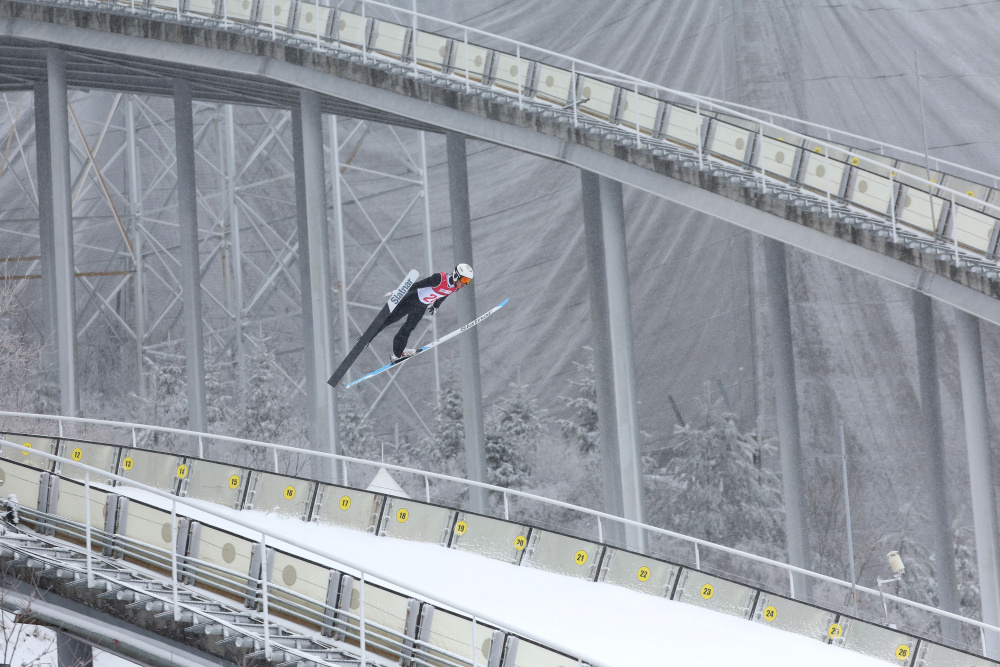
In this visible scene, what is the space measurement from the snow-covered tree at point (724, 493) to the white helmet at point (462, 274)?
72.8 ft

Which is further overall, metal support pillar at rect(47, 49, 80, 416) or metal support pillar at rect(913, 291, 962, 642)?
metal support pillar at rect(47, 49, 80, 416)

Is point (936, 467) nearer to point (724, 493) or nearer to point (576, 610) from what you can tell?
point (576, 610)

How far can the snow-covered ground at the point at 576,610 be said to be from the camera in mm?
14555

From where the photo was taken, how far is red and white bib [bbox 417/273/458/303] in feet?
56.4

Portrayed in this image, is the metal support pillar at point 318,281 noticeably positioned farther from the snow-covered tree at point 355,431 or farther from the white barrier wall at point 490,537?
the snow-covered tree at point 355,431

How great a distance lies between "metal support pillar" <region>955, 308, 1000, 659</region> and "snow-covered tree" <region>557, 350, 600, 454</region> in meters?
20.5

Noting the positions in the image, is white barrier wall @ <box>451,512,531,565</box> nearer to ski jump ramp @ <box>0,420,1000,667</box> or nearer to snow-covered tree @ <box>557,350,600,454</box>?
ski jump ramp @ <box>0,420,1000,667</box>

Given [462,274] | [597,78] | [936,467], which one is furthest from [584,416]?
[462,274]

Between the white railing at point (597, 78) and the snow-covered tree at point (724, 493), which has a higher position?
the white railing at point (597, 78)

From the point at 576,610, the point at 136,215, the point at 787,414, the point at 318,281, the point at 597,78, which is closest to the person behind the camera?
the point at 576,610

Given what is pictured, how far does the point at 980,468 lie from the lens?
66.1 ft

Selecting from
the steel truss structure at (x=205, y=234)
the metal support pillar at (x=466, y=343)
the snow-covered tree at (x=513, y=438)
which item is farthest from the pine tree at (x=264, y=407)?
the metal support pillar at (x=466, y=343)

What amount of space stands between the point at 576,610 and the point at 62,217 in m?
17.7

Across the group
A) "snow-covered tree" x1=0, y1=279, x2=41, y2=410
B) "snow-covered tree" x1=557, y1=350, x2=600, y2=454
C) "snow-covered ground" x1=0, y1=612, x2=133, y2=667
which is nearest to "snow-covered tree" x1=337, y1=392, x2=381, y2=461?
"snow-covered tree" x1=557, y1=350, x2=600, y2=454
